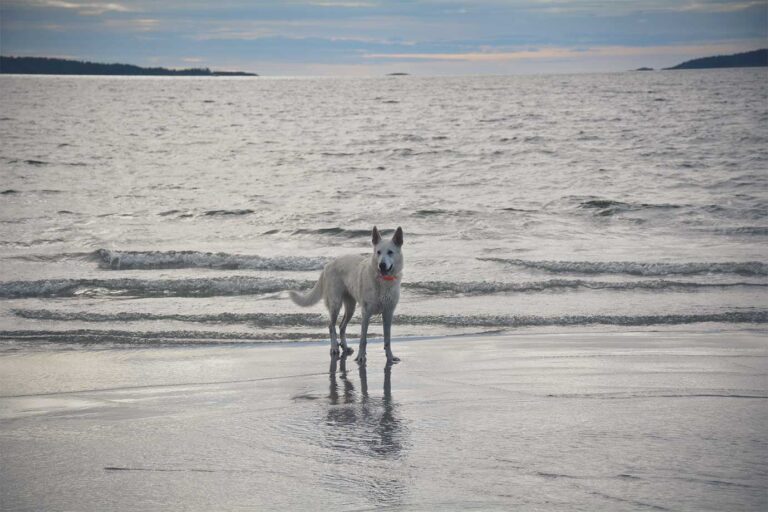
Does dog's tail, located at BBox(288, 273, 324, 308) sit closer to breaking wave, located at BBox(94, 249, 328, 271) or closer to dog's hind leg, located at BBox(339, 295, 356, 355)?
dog's hind leg, located at BBox(339, 295, 356, 355)

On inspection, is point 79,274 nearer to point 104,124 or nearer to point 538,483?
point 538,483

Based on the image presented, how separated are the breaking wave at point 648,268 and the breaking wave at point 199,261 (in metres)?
4.26

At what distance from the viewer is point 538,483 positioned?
511cm

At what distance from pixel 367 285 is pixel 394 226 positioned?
1493cm

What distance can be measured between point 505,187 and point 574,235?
10.8m

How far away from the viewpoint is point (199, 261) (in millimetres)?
16703

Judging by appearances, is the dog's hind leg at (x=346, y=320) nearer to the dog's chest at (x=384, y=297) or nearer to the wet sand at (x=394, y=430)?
the wet sand at (x=394, y=430)

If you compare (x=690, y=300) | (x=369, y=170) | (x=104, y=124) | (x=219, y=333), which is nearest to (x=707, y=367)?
(x=690, y=300)

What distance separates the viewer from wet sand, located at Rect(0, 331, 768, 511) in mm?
4996

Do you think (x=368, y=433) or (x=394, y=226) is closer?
(x=368, y=433)

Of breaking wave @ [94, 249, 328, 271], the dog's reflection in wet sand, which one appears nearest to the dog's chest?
the dog's reflection in wet sand

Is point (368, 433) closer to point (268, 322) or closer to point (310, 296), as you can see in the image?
point (310, 296)

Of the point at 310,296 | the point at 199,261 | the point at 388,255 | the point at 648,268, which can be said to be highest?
the point at 388,255

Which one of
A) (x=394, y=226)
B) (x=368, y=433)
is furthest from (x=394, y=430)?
(x=394, y=226)
